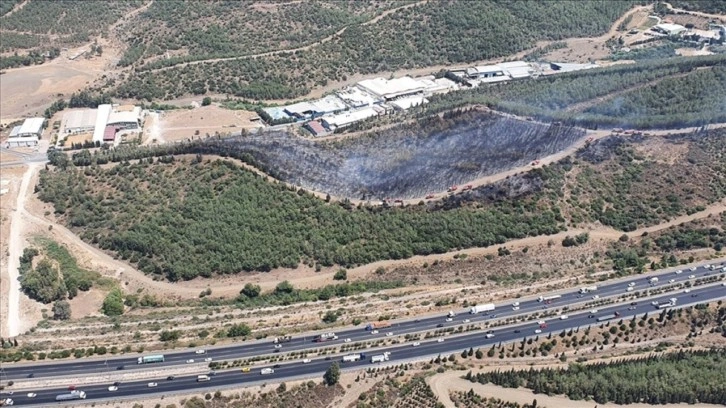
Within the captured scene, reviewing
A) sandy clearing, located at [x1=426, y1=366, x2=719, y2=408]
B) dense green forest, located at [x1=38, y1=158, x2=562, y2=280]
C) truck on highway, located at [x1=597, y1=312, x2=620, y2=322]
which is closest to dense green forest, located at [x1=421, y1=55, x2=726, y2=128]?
dense green forest, located at [x1=38, y1=158, x2=562, y2=280]

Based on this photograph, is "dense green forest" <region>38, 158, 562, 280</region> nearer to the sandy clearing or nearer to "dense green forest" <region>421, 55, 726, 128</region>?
the sandy clearing

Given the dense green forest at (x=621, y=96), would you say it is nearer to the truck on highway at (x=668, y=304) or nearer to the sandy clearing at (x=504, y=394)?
the truck on highway at (x=668, y=304)

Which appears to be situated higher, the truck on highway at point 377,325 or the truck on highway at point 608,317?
the truck on highway at point 608,317

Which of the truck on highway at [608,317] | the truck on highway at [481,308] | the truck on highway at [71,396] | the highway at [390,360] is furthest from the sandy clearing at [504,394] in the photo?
the truck on highway at [71,396]

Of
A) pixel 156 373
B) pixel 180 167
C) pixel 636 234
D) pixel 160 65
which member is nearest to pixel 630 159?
pixel 636 234

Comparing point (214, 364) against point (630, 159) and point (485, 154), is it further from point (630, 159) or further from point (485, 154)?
point (630, 159)

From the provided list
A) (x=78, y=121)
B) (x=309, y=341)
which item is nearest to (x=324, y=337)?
(x=309, y=341)

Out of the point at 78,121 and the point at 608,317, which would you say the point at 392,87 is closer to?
the point at 78,121
